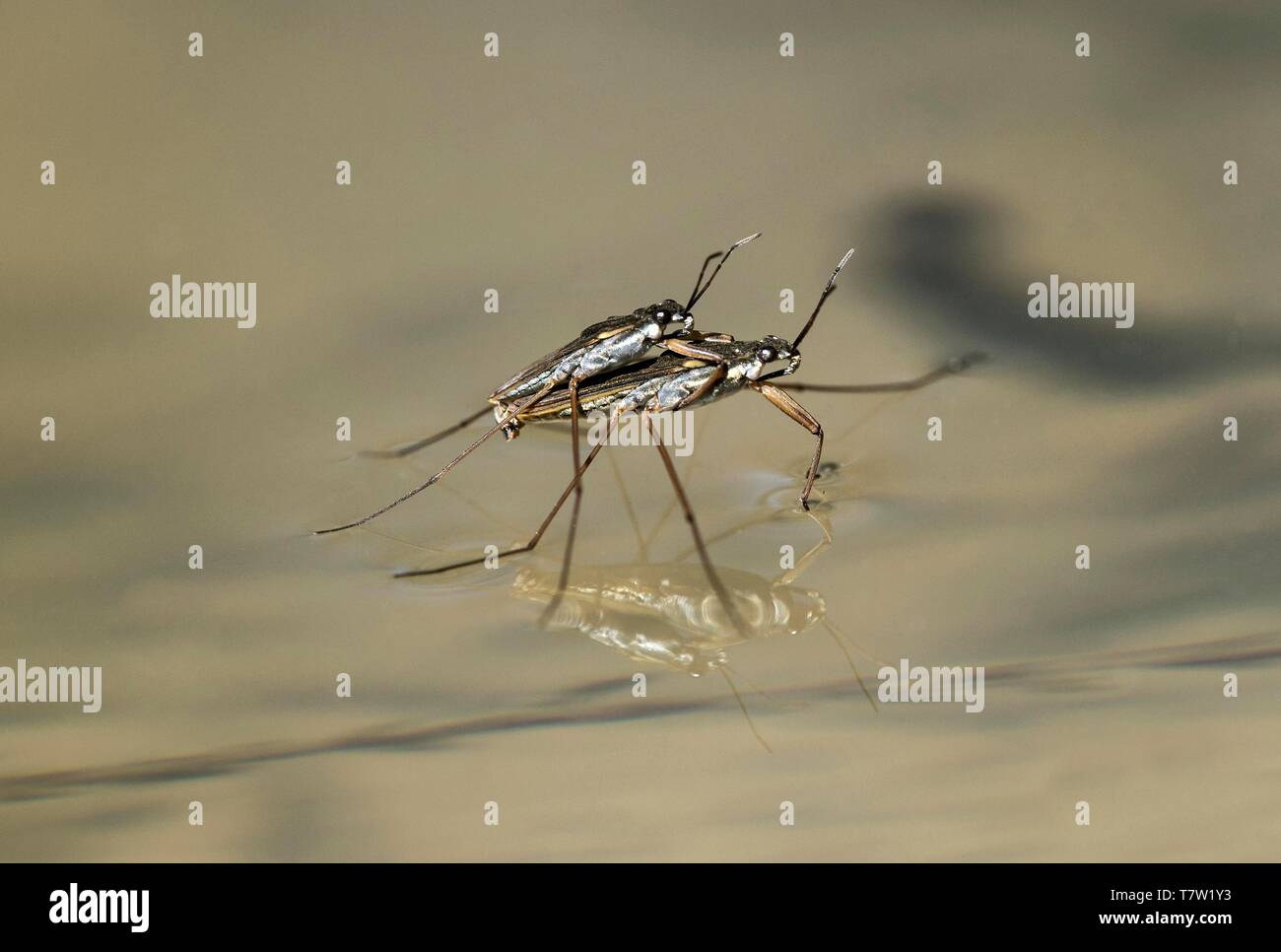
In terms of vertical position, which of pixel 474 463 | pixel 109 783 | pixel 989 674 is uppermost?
pixel 474 463

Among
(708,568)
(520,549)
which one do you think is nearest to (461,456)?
(520,549)

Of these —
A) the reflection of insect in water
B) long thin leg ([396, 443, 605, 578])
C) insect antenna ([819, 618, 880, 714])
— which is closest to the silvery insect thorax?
long thin leg ([396, 443, 605, 578])

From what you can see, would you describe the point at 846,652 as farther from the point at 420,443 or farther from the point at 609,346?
the point at 420,443

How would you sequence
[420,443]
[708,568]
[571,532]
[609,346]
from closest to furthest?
[708,568]
[571,532]
[609,346]
[420,443]

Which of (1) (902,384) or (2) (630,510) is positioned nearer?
(2) (630,510)

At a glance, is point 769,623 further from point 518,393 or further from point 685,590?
point 518,393

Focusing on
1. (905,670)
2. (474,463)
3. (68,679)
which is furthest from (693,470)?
(68,679)

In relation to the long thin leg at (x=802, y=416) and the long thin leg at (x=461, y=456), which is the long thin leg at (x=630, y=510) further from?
the long thin leg at (x=802, y=416)
